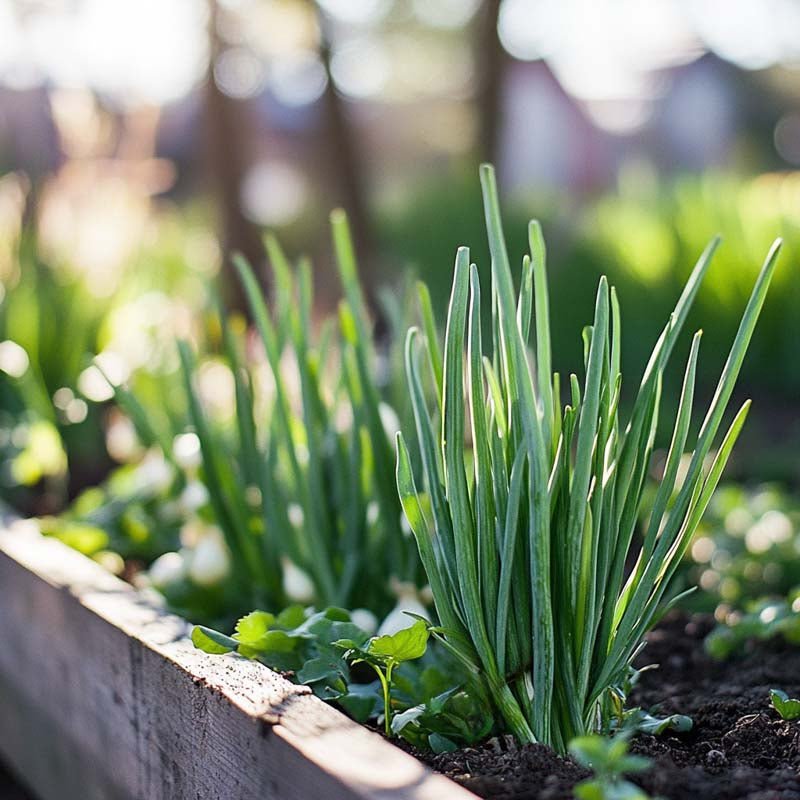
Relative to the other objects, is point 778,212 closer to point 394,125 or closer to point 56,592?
point 56,592

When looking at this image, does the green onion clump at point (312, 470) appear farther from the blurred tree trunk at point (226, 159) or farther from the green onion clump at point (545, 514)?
the blurred tree trunk at point (226, 159)

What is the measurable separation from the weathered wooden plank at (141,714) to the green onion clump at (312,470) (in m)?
0.21

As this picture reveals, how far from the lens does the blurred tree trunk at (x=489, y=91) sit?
21.4ft

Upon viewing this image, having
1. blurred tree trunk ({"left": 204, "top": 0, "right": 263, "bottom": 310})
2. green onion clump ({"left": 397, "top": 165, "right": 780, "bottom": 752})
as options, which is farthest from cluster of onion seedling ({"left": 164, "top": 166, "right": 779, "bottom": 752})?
blurred tree trunk ({"left": 204, "top": 0, "right": 263, "bottom": 310})

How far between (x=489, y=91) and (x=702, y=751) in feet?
19.4

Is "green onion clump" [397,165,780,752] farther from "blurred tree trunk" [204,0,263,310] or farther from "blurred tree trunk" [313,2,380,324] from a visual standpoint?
"blurred tree trunk" [313,2,380,324]

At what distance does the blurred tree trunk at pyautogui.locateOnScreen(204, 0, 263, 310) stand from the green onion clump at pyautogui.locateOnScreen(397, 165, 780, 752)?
5.27 m

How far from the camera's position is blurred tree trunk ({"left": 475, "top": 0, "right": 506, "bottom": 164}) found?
6.52 metres

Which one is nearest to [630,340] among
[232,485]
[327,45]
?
[232,485]

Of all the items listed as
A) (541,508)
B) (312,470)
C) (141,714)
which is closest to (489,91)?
(312,470)

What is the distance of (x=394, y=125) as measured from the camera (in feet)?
70.4

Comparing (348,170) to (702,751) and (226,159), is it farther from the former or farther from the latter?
(702,751)

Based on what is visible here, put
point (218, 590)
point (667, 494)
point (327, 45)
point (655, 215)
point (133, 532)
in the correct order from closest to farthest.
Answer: point (667, 494) → point (218, 590) → point (133, 532) → point (655, 215) → point (327, 45)

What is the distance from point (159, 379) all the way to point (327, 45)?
5028mm
